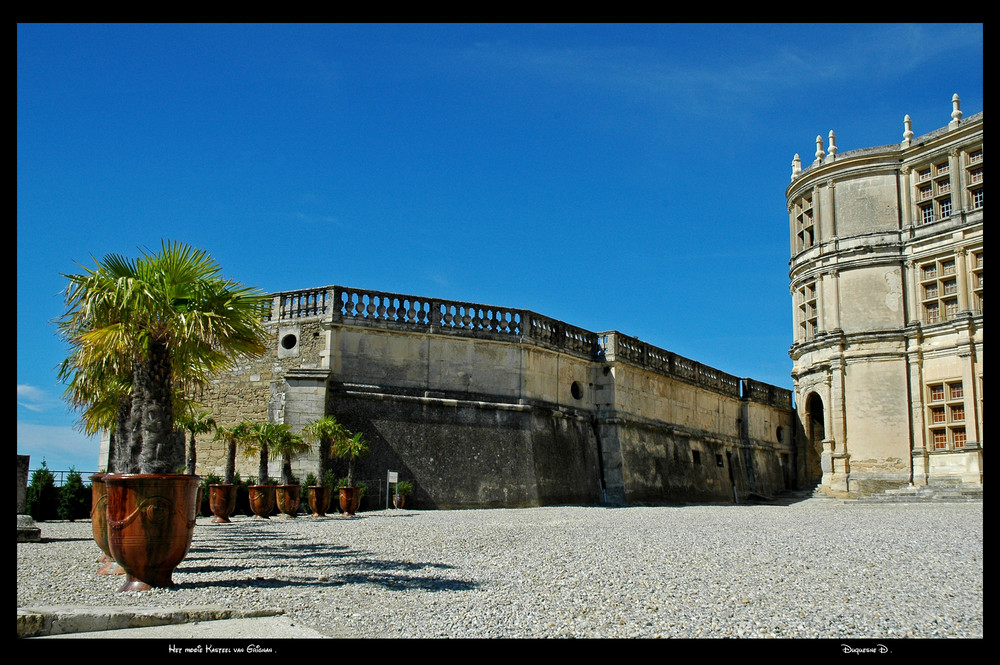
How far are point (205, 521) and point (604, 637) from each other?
12151mm

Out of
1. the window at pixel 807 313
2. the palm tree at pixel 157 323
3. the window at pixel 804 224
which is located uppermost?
the window at pixel 804 224

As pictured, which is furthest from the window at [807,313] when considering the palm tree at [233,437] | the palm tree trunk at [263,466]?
the palm tree at [233,437]

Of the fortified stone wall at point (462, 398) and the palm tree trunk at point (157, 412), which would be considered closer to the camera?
the palm tree trunk at point (157, 412)

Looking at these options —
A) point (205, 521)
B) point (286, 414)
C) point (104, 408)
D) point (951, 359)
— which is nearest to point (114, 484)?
point (104, 408)

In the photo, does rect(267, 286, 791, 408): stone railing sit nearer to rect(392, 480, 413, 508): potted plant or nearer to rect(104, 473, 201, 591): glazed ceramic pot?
rect(392, 480, 413, 508): potted plant

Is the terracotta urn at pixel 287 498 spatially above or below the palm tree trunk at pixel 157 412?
below

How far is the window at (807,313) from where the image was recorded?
3012 centimetres

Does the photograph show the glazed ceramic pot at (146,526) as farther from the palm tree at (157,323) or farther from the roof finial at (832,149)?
the roof finial at (832,149)

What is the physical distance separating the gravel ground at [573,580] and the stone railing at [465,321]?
27.1 ft

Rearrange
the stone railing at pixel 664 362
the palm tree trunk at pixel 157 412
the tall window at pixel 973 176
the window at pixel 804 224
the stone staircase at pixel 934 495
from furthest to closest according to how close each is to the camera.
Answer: the window at pixel 804 224 → the tall window at pixel 973 176 → the stone railing at pixel 664 362 → the stone staircase at pixel 934 495 → the palm tree trunk at pixel 157 412

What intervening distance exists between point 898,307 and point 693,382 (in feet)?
23.3

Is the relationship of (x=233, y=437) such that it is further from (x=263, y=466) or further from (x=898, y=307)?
(x=898, y=307)

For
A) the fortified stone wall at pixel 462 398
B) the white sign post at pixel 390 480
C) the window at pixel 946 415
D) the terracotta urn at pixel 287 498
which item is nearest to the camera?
the terracotta urn at pixel 287 498

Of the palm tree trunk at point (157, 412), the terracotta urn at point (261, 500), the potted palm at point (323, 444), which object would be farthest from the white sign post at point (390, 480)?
the palm tree trunk at point (157, 412)
